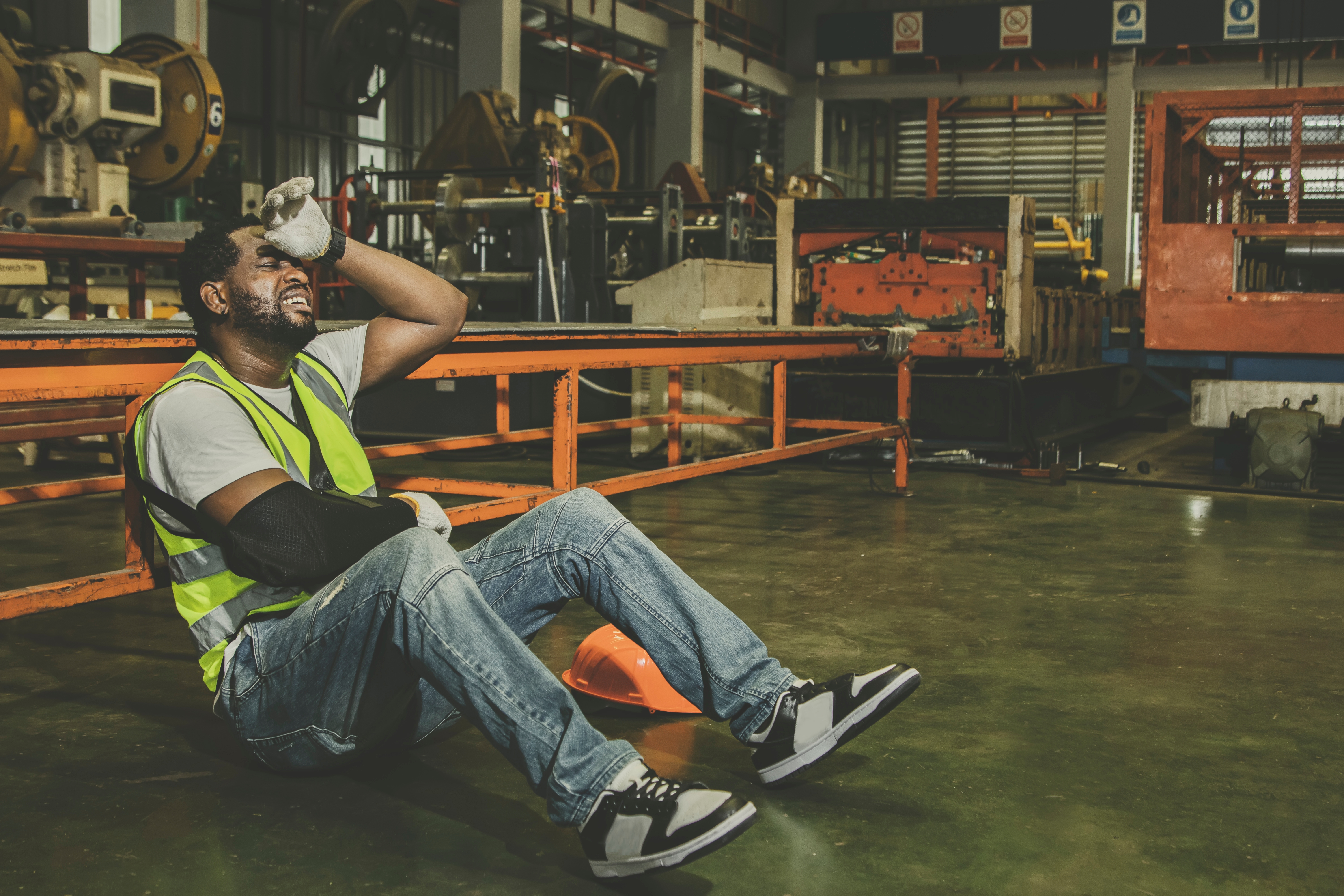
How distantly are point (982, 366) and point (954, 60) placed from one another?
1393 centimetres

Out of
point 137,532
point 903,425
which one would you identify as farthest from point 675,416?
point 137,532

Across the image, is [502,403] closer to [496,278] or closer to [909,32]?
[496,278]

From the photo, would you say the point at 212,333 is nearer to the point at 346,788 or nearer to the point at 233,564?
the point at 233,564

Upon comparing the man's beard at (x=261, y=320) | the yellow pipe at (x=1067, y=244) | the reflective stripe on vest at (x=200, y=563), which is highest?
the yellow pipe at (x=1067, y=244)

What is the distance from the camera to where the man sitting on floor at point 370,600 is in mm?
1809

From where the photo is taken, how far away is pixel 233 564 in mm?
1974

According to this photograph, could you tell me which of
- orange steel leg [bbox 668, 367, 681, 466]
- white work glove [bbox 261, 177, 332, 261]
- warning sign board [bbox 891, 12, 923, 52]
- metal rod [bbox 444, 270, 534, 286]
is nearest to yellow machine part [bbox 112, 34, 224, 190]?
metal rod [bbox 444, 270, 534, 286]

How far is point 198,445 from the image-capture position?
1.91 meters

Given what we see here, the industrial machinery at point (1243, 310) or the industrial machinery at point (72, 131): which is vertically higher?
the industrial machinery at point (72, 131)

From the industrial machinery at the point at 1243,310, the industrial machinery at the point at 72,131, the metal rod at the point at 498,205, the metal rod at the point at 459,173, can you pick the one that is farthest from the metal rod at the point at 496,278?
the industrial machinery at the point at 1243,310

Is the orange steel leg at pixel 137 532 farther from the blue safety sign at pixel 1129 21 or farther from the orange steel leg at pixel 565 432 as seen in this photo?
the blue safety sign at pixel 1129 21

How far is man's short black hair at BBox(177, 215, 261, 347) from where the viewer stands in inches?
85.4

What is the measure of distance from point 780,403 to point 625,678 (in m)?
2.54

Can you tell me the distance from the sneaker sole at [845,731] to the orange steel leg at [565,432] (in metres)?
1.51
